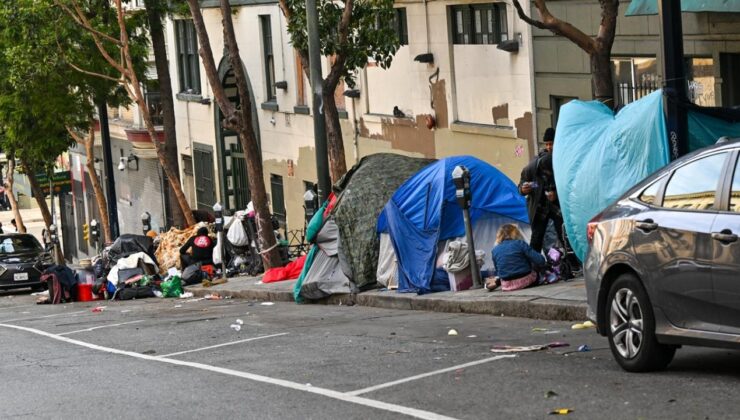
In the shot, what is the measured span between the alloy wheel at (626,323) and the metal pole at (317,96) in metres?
11.7

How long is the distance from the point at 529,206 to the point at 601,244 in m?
7.01

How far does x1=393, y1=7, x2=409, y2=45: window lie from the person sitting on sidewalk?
35.6 feet

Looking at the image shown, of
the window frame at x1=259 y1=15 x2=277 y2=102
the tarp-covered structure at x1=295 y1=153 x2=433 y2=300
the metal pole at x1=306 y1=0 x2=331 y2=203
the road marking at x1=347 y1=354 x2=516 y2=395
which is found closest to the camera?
the road marking at x1=347 y1=354 x2=516 y2=395

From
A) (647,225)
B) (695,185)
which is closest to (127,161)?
(647,225)

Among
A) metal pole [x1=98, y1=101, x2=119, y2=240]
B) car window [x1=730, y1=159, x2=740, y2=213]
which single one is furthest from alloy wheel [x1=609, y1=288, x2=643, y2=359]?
metal pole [x1=98, y1=101, x2=119, y2=240]

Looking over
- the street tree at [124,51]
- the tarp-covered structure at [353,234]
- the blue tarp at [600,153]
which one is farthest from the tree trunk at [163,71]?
the blue tarp at [600,153]

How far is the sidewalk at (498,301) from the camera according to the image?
1377cm

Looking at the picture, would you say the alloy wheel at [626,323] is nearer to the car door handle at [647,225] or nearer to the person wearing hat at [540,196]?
the car door handle at [647,225]

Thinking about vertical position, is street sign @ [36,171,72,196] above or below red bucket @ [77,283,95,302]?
above

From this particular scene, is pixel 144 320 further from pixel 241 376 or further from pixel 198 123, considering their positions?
pixel 198 123

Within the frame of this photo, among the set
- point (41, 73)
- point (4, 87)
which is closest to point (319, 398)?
point (41, 73)

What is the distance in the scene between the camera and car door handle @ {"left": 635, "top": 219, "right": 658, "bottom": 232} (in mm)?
9133

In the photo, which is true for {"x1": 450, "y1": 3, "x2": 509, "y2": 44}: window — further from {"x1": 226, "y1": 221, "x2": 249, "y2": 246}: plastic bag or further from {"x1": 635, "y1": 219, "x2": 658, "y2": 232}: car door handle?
{"x1": 635, "y1": 219, "x2": 658, "y2": 232}: car door handle

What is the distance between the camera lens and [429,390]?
952 cm
